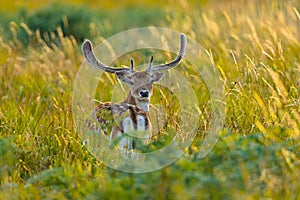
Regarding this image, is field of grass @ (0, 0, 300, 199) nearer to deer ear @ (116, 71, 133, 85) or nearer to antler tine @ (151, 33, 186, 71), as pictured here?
antler tine @ (151, 33, 186, 71)

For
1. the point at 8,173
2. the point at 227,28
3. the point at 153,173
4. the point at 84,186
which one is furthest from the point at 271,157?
the point at 227,28

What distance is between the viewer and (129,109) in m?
5.80

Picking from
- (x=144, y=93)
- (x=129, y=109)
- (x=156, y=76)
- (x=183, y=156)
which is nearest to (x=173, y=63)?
(x=156, y=76)

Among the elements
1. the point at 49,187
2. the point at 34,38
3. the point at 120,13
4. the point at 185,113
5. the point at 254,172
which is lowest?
the point at 254,172

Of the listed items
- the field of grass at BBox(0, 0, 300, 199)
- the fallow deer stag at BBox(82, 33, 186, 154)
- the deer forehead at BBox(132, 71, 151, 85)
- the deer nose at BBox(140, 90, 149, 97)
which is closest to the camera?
the field of grass at BBox(0, 0, 300, 199)

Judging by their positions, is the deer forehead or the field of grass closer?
the field of grass

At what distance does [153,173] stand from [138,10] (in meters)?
13.3

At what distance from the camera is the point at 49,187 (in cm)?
496

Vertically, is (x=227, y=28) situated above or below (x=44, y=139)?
above

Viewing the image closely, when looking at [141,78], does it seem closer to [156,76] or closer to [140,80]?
[140,80]

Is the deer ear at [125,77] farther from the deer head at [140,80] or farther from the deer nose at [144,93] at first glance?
the deer nose at [144,93]

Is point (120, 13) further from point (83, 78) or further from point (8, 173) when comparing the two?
point (8, 173)

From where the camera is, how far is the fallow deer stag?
569cm

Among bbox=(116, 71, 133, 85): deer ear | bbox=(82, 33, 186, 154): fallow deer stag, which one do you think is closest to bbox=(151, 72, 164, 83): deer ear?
bbox=(82, 33, 186, 154): fallow deer stag
